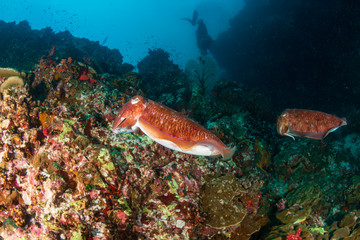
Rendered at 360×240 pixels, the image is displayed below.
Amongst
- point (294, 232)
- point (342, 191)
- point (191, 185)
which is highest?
point (342, 191)

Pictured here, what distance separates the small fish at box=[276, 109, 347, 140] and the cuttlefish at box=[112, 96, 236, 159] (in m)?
1.90

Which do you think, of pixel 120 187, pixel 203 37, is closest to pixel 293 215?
pixel 120 187

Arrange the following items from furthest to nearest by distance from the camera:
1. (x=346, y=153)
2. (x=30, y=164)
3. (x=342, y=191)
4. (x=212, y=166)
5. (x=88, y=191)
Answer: (x=346, y=153)
(x=342, y=191)
(x=212, y=166)
(x=30, y=164)
(x=88, y=191)

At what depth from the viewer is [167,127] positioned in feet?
7.63

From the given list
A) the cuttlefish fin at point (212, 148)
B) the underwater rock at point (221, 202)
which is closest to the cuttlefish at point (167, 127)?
the cuttlefish fin at point (212, 148)

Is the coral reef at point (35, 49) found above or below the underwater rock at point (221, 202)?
above

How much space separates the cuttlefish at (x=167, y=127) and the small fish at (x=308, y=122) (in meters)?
1.90

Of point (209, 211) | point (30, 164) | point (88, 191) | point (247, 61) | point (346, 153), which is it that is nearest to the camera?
point (88, 191)

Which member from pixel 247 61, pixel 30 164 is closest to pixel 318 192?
pixel 30 164

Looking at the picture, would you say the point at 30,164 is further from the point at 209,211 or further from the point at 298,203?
the point at 298,203

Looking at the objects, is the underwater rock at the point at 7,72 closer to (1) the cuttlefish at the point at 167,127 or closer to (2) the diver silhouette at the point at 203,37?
(1) the cuttlefish at the point at 167,127

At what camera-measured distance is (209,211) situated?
342 centimetres

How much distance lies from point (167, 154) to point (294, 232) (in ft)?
10.4

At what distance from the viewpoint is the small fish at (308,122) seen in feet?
11.7
